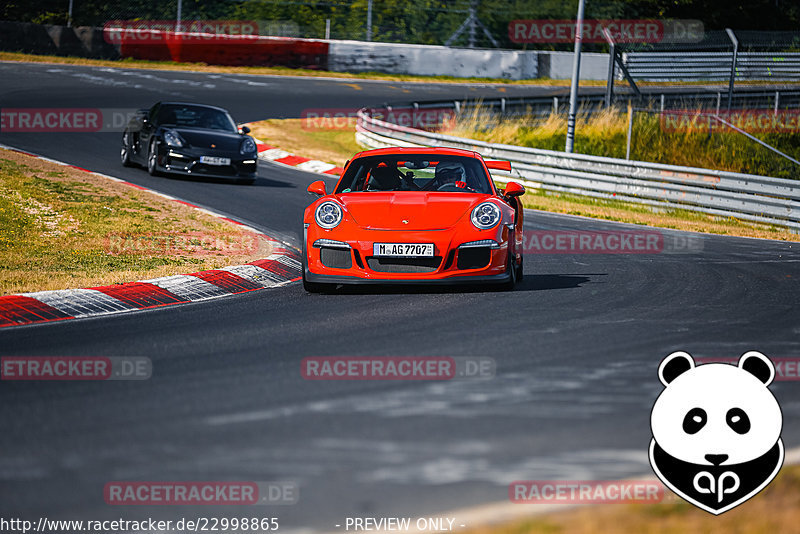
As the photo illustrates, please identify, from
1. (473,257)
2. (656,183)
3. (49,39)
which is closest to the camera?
(473,257)

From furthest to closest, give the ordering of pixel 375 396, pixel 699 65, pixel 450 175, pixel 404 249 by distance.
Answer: pixel 699 65
pixel 450 175
pixel 404 249
pixel 375 396

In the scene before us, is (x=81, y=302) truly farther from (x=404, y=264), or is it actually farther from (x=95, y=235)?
(x=95, y=235)

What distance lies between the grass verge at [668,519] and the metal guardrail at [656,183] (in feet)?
48.5

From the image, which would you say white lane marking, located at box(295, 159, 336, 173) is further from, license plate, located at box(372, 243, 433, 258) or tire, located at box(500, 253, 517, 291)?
license plate, located at box(372, 243, 433, 258)

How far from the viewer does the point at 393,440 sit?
468 cm

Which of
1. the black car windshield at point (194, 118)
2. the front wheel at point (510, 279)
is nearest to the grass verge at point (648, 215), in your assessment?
the black car windshield at point (194, 118)

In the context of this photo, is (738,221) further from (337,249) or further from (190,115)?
(337,249)

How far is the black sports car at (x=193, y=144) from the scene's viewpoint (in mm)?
18281

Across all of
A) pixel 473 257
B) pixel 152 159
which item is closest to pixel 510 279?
pixel 473 257

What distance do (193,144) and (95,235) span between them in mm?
6226

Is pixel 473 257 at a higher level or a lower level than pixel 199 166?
higher

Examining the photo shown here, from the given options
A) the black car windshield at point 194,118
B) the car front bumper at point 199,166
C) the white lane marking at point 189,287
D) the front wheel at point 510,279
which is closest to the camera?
the white lane marking at point 189,287

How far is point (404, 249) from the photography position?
29.1ft

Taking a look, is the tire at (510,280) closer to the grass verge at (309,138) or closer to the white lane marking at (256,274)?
the white lane marking at (256,274)
